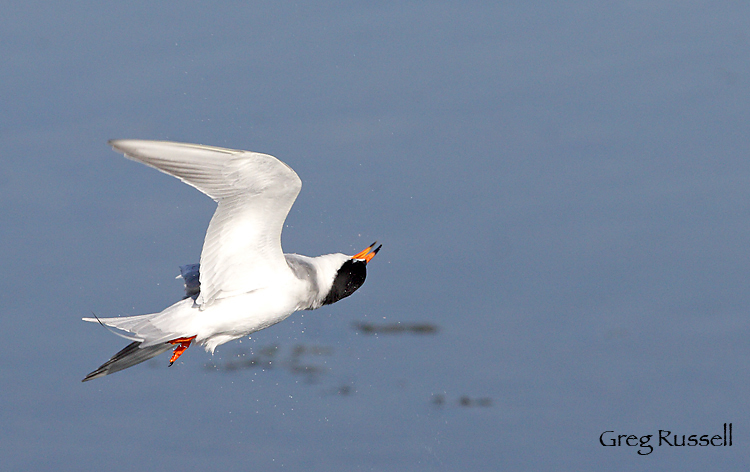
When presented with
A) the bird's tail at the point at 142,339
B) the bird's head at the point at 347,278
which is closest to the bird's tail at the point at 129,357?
the bird's tail at the point at 142,339

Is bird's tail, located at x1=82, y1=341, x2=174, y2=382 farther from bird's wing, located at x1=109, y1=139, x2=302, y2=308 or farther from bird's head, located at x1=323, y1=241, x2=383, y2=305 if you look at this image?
bird's head, located at x1=323, y1=241, x2=383, y2=305

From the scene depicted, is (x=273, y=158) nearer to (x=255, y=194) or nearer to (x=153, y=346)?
(x=255, y=194)

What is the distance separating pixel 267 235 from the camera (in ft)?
25.8

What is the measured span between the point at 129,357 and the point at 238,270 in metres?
1.11

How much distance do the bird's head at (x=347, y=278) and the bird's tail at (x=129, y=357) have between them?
4.46ft

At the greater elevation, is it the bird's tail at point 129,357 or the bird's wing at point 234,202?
the bird's wing at point 234,202

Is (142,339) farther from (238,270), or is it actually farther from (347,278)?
(347,278)

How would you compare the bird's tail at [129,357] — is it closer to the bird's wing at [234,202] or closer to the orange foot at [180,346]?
the orange foot at [180,346]

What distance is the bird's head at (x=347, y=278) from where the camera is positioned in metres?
8.50

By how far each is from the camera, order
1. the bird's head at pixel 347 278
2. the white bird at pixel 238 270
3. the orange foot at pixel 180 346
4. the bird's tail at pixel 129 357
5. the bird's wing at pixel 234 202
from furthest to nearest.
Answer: the bird's head at pixel 347 278
the orange foot at pixel 180 346
the bird's tail at pixel 129 357
the white bird at pixel 238 270
the bird's wing at pixel 234 202

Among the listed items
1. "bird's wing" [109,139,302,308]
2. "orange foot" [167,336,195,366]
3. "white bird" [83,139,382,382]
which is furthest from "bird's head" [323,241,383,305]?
"orange foot" [167,336,195,366]

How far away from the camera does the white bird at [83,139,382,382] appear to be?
7.37 m

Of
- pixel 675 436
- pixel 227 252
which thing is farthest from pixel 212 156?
pixel 675 436

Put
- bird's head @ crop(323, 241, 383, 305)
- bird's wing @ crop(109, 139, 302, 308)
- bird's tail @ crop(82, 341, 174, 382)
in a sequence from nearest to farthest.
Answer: bird's wing @ crop(109, 139, 302, 308) → bird's tail @ crop(82, 341, 174, 382) → bird's head @ crop(323, 241, 383, 305)
